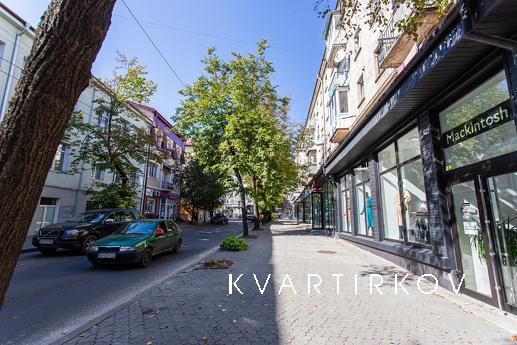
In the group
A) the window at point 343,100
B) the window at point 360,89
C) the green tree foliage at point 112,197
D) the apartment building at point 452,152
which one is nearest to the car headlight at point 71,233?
the green tree foliage at point 112,197

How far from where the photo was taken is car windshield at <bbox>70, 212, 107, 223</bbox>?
11.4m

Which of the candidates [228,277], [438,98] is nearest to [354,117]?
[438,98]

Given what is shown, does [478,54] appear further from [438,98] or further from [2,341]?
[2,341]

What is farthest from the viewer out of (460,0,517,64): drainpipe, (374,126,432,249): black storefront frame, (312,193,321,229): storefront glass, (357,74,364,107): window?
(312,193,321,229): storefront glass

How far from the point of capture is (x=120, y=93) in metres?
18.0

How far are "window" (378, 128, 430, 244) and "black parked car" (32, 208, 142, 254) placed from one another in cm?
1091

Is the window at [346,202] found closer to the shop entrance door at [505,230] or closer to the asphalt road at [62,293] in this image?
the asphalt road at [62,293]

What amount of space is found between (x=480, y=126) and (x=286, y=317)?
5.16m

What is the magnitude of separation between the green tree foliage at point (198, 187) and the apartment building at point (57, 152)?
971 centimetres

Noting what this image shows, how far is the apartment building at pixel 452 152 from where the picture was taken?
478cm

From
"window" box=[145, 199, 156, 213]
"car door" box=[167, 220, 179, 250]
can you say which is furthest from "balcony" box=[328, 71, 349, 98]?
"window" box=[145, 199, 156, 213]

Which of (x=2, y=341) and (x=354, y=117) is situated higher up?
(x=354, y=117)

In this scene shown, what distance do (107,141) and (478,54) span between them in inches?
698

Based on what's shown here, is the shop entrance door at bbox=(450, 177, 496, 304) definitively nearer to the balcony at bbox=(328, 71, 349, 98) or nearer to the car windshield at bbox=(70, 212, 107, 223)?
the balcony at bbox=(328, 71, 349, 98)
